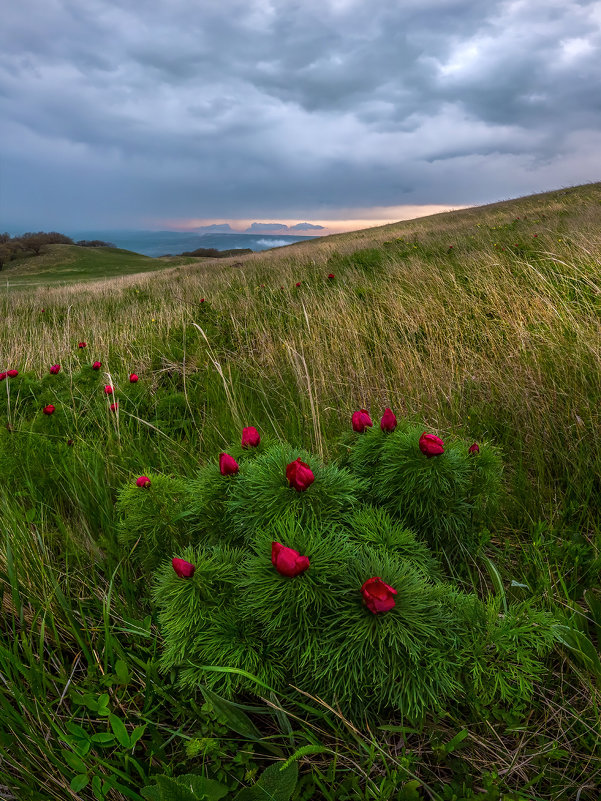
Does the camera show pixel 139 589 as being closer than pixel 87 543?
Yes

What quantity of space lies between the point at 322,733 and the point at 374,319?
414 centimetres

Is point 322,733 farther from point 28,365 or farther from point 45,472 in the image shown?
point 28,365

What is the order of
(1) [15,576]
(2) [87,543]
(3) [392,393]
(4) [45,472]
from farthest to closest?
(3) [392,393] → (4) [45,472] → (2) [87,543] → (1) [15,576]

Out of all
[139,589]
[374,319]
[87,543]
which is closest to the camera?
[139,589]

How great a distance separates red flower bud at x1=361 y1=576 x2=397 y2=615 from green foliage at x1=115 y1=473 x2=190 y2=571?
2.53ft

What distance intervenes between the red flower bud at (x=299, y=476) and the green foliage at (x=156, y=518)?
530 mm

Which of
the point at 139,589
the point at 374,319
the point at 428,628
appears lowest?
the point at 139,589

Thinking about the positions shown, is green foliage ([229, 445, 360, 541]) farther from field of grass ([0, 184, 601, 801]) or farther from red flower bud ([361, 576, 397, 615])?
field of grass ([0, 184, 601, 801])

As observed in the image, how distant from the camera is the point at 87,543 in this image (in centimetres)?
190

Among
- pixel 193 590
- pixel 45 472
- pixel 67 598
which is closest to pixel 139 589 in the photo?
pixel 67 598

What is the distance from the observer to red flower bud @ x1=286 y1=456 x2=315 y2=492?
113 cm

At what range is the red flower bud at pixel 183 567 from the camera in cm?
110

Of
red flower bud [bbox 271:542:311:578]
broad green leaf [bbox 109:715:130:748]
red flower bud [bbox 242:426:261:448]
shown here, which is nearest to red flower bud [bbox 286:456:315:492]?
red flower bud [bbox 271:542:311:578]

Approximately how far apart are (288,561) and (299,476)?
24 centimetres
